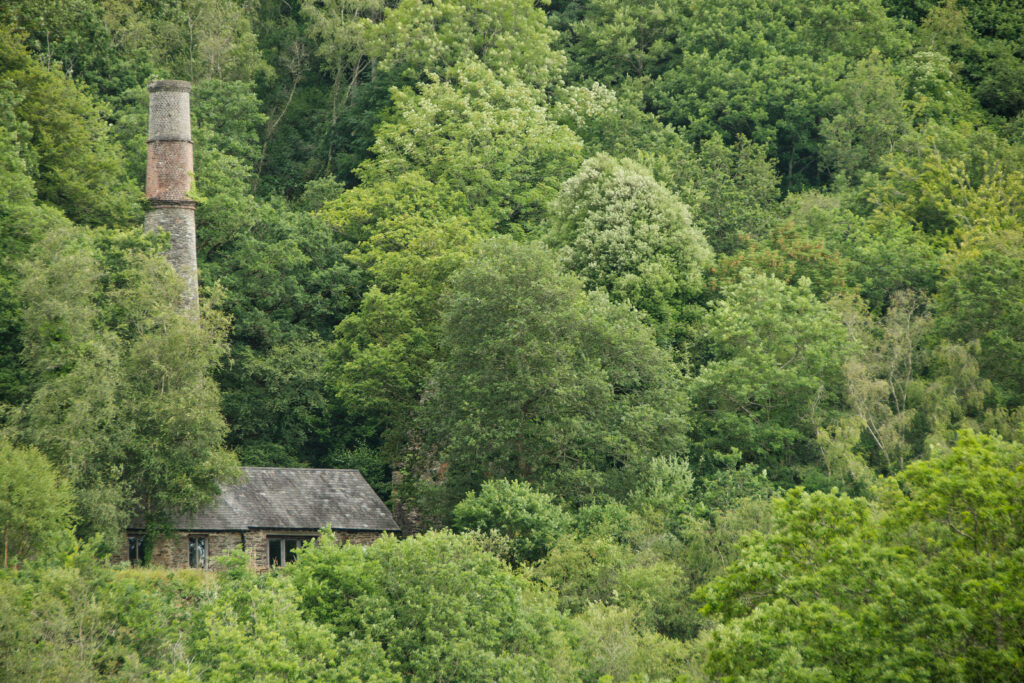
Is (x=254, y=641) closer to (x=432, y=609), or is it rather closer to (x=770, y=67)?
(x=432, y=609)

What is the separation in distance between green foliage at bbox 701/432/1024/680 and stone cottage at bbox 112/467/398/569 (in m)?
20.3

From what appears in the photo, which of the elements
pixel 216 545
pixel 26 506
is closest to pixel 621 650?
pixel 216 545

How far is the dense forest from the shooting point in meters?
28.9

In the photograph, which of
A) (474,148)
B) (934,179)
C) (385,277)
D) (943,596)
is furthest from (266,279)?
(943,596)

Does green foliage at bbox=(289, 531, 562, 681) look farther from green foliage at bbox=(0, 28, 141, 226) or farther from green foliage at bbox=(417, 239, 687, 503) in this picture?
green foliage at bbox=(0, 28, 141, 226)

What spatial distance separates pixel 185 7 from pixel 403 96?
15051 millimetres

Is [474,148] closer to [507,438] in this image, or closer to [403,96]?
[403,96]

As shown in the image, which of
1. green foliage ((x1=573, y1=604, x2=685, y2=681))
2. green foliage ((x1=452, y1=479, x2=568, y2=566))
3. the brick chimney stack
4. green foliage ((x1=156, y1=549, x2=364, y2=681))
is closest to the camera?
green foliage ((x1=156, y1=549, x2=364, y2=681))

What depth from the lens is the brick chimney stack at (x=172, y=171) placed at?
50.8m

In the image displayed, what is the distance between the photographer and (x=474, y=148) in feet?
201

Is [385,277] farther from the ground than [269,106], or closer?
closer

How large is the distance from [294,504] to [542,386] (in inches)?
380

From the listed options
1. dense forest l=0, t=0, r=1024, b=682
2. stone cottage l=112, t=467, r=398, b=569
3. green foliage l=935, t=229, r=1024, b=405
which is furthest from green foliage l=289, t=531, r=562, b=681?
green foliage l=935, t=229, r=1024, b=405

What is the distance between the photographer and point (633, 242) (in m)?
52.8
